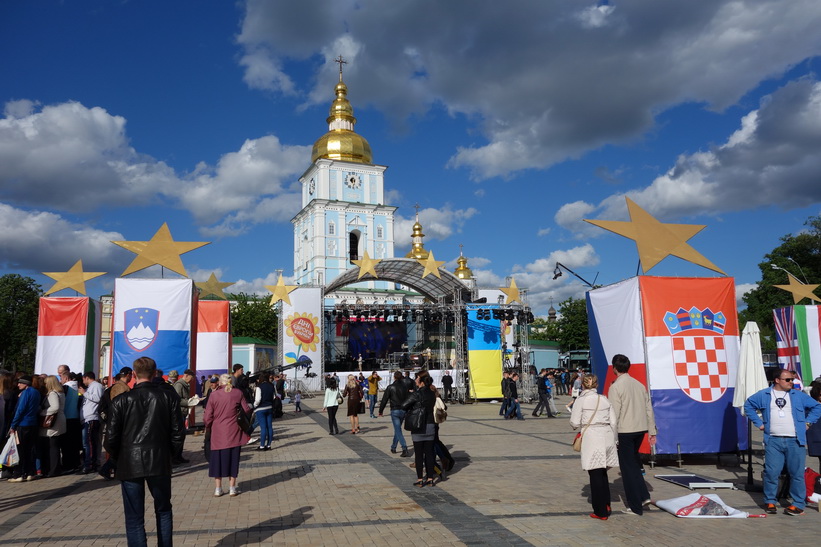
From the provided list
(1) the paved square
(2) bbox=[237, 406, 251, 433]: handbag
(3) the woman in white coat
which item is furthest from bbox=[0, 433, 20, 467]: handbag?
(3) the woman in white coat

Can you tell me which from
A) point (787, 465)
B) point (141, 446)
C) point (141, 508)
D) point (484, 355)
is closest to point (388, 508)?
point (141, 508)

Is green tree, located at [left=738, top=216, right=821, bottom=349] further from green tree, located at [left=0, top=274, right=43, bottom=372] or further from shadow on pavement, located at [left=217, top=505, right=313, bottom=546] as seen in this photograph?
green tree, located at [left=0, top=274, right=43, bottom=372]

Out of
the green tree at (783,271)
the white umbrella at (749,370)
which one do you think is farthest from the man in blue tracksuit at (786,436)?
the green tree at (783,271)

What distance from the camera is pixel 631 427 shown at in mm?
7242

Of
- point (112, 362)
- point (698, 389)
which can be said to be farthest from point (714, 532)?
point (112, 362)

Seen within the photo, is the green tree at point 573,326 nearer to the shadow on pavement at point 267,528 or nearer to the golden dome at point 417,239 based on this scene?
the golden dome at point 417,239

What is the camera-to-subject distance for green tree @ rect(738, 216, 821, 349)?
4600 cm

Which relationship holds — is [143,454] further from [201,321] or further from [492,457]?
[201,321]

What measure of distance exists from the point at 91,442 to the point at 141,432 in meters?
6.56

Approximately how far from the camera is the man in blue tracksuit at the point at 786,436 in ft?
22.9

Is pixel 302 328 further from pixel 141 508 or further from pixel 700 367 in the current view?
pixel 141 508

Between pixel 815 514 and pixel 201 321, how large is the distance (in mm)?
17931

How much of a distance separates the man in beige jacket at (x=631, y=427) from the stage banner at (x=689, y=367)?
10.1 feet

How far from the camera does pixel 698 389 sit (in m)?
10.3
